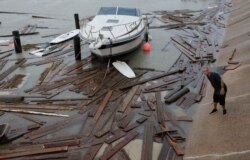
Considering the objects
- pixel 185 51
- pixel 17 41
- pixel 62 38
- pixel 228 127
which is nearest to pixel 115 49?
pixel 185 51

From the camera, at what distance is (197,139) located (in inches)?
563

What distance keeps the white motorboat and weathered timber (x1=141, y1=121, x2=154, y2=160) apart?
863 cm

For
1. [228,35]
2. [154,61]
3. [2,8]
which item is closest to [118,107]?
[154,61]

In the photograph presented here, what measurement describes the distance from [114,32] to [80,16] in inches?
697

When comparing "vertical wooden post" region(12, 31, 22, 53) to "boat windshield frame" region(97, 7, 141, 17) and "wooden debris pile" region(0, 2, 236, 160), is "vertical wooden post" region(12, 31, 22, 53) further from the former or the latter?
"boat windshield frame" region(97, 7, 141, 17)

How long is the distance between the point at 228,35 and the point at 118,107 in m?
16.9

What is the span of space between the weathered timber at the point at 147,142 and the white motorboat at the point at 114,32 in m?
8.63

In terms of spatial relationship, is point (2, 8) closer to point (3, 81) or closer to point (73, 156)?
point (3, 81)

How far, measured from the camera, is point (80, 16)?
4062 centimetres

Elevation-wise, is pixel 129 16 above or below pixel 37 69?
above

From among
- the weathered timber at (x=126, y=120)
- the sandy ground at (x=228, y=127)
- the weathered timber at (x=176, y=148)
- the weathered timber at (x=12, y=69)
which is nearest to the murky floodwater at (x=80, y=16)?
the weathered timber at (x=12, y=69)

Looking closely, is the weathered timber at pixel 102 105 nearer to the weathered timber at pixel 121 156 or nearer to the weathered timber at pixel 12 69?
the weathered timber at pixel 121 156

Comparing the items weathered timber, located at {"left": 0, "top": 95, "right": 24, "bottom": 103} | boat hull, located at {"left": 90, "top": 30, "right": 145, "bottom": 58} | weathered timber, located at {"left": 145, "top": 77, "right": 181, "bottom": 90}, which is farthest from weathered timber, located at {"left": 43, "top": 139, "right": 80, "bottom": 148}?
boat hull, located at {"left": 90, "top": 30, "right": 145, "bottom": 58}

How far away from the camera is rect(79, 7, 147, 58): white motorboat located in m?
23.2
